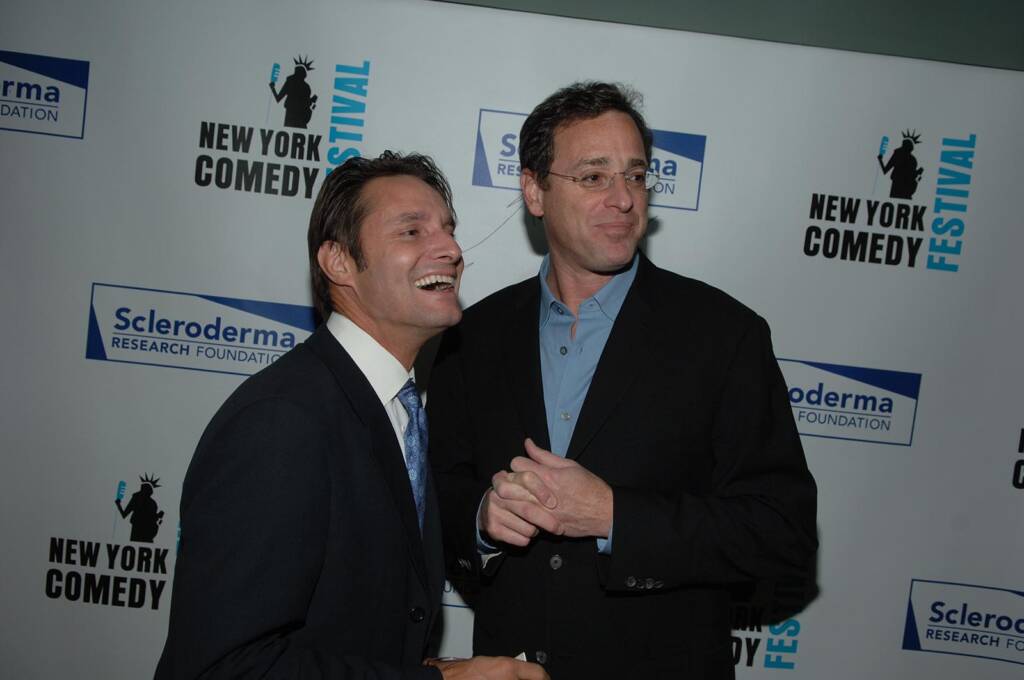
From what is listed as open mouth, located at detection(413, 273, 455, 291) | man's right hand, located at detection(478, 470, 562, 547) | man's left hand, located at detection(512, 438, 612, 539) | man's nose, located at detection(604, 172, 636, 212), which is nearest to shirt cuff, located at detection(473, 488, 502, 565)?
man's right hand, located at detection(478, 470, 562, 547)

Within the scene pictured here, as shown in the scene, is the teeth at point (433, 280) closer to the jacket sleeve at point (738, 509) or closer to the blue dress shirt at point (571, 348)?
the blue dress shirt at point (571, 348)

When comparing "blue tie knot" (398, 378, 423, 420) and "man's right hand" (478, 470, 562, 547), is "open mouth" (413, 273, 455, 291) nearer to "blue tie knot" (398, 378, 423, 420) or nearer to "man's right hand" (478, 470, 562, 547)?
"blue tie knot" (398, 378, 423, 420)

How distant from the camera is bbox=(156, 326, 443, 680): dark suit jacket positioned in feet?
→ 4.06

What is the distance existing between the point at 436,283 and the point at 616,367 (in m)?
0.47

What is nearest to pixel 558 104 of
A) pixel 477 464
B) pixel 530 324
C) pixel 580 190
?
pixel 580 190

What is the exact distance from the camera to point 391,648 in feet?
4.85

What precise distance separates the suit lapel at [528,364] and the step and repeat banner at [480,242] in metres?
0.70

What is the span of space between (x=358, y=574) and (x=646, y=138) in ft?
4.66

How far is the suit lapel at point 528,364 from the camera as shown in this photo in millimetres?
1876

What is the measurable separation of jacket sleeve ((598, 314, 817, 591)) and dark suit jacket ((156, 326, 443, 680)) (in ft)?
1.50

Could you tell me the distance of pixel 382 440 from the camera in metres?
1.50

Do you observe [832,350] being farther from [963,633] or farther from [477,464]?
[477,464]

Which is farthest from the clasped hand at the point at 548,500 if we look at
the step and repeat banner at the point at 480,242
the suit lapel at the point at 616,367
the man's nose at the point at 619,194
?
the step and repeat banner at the point at 480,242

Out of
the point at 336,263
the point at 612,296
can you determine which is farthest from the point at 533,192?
the point at 336,263
